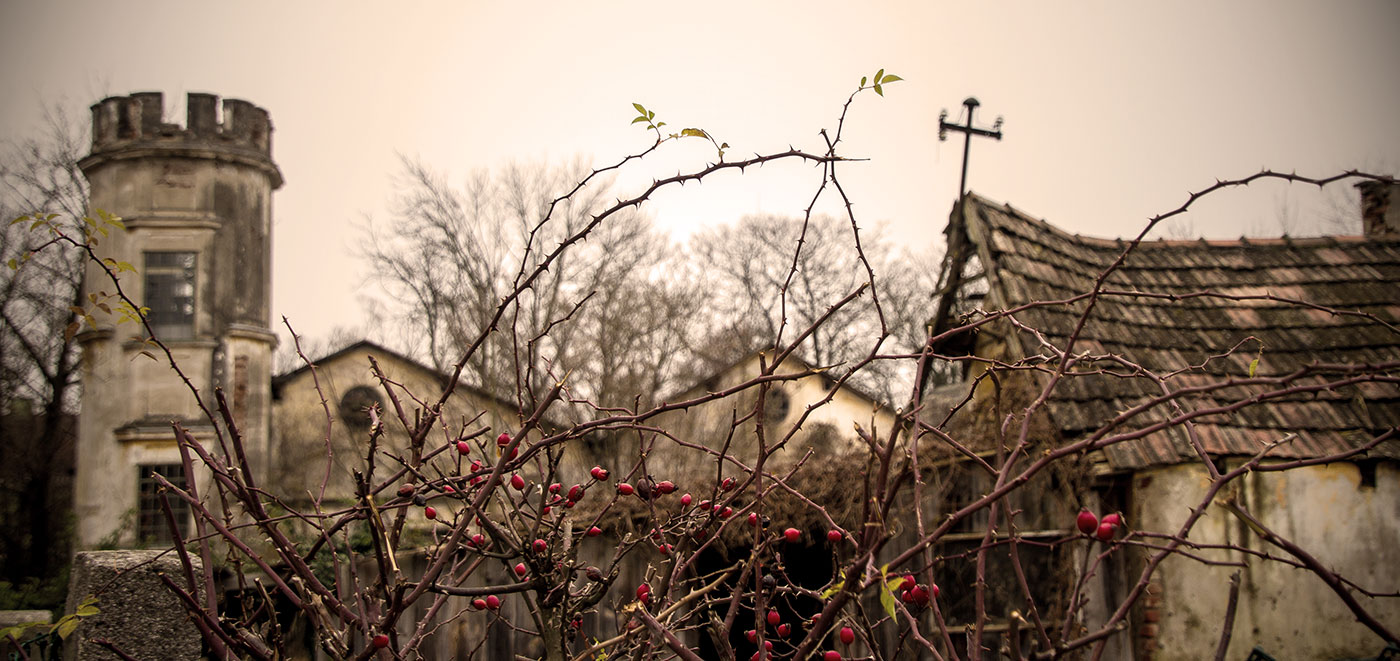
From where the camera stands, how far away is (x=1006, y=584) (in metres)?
7.02

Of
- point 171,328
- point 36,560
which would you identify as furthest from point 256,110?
point 36,560

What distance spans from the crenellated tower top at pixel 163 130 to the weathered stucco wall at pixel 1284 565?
17742 mm

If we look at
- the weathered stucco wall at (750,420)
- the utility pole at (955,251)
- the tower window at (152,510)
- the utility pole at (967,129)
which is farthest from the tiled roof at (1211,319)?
the tower window at (152,510)

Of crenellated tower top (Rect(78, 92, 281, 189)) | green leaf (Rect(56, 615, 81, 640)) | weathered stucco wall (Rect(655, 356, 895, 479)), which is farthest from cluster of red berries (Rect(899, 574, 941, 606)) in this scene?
crenellated tower top (Rect(78, 92, 281, 189))

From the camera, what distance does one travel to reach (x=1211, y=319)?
8.45m

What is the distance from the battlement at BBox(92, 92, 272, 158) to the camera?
61.7ft

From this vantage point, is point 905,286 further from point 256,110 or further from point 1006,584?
point 1006,584

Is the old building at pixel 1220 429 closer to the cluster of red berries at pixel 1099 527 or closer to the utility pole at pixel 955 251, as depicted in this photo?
the utility pole at pixel 955 251

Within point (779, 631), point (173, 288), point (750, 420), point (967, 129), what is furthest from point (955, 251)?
point (173, 288)

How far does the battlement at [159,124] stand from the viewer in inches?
740

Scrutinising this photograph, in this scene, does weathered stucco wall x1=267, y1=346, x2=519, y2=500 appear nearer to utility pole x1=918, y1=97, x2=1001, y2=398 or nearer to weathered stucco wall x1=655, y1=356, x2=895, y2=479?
weathered stucco wall x1=655, y1=356, x2=895, y2=479

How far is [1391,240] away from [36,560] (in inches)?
877

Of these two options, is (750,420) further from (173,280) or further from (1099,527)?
(1099,527)

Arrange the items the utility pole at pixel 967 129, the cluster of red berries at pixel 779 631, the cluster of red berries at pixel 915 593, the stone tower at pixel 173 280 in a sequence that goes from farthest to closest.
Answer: the stone tower at pixel 173 280 < the utility pole at pixel 967 129 < the cluster of red berries at pixel 915 593 < the cluster of red berries at pixel 779 631
